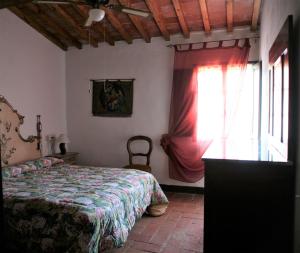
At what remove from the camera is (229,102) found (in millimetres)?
4102

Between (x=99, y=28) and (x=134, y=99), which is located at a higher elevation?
(x=99, y=28)

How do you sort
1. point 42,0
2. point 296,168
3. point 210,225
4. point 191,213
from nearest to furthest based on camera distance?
point 296,168
point 210,225
point 42,0
point 191,213

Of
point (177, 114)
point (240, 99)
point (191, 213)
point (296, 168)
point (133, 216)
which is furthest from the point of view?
point (177, 114)

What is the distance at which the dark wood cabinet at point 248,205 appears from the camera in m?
1.53

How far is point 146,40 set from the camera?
4.50m

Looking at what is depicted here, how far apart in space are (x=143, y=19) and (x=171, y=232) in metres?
2.98

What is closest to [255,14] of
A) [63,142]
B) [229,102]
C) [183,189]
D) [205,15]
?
[205,15]

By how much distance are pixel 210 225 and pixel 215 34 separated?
334cm

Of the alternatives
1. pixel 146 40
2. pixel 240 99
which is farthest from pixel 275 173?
pixel 146 40

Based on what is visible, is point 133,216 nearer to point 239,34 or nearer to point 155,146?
point 155,146

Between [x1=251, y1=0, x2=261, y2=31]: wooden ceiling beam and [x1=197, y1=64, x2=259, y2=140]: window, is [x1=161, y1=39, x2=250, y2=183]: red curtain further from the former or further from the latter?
[x1=251, y1=0, x2=261, y2=31]: wooden ceiling beam

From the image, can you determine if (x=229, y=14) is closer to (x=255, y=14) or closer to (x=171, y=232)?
(x=255, y=14)

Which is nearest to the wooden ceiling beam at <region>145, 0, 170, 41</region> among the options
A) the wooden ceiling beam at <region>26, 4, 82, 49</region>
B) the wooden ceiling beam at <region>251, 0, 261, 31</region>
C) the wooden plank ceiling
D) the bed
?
the wooden plank ceiling

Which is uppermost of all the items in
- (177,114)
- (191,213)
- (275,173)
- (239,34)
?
(239,34)
